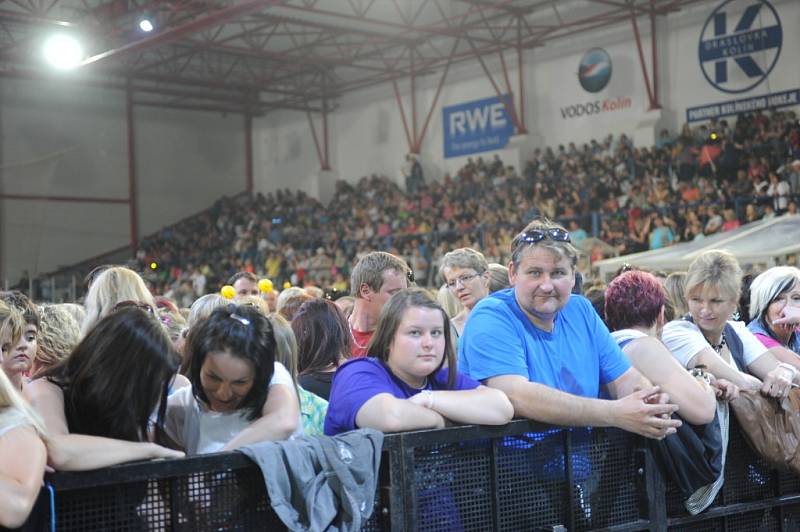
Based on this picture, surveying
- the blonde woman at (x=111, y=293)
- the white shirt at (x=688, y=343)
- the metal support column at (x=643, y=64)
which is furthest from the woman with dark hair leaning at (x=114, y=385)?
the metal support column at (x=643, y=64)

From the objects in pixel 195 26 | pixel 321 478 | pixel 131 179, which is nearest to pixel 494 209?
pixel 195 26

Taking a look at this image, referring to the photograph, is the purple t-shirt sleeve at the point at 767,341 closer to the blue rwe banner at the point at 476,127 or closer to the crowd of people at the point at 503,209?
the crowd of people at the point at 503,209

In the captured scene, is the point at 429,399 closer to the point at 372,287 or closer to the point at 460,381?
the point at 460,381

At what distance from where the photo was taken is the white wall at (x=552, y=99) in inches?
735

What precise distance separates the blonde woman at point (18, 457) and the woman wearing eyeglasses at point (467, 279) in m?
3.19

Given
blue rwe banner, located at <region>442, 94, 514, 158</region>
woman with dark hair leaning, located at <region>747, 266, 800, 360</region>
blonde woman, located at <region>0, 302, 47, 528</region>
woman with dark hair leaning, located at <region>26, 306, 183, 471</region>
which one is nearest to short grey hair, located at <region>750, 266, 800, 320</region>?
woman with dark hair leaning, located at <region>747, 266, 800, 360</region>

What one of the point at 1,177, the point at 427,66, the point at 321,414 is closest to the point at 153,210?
the point at 1,177

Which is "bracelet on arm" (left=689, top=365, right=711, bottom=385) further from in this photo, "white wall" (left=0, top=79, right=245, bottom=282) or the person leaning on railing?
"white wall" (left=0, top=79, right=245, bottom=282)

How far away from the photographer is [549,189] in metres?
19.8

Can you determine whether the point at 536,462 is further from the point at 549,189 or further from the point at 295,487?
the point at 549,189

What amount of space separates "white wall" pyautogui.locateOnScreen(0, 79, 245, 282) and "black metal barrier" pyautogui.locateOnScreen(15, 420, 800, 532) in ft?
73.3

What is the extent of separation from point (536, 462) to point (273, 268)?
833 inches

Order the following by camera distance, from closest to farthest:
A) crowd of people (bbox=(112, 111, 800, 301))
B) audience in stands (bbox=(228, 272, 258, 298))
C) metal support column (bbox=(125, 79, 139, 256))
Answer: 1. audience in stands (bbox=(228, 272, 258, 298))
2. crowd of people (bbox=(112, 111, 800, 301))
3. metal support column (bbox=(125, 79, 139, 256))

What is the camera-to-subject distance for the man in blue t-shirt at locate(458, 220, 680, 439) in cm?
315
